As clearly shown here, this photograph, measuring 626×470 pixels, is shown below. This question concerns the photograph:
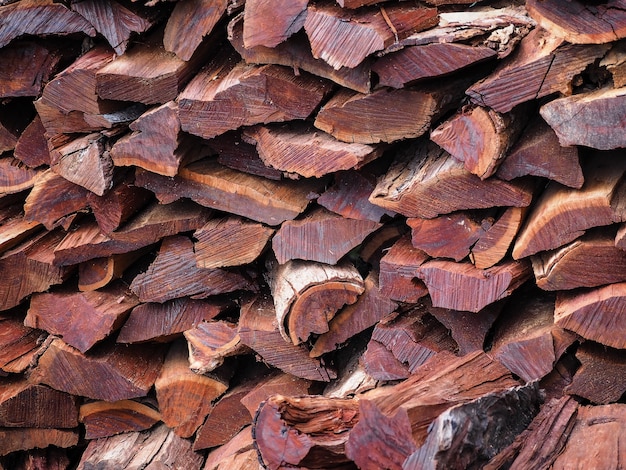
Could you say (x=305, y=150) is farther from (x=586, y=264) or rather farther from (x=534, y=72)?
(x=586, y=264)

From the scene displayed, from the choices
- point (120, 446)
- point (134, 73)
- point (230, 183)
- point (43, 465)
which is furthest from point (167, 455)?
point (134, 73)

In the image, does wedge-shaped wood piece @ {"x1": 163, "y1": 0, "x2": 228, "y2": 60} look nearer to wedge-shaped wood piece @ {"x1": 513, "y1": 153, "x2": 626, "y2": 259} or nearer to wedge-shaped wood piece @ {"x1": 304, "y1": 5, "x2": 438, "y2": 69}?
wedge-shaped wood piece @ {"x1": 304, "y1": 5, "x2": 438, "y2": 69}

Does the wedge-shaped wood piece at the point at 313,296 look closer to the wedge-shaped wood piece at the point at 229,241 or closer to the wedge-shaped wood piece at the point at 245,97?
the wedge-shaped wood piece at the point at 229,241

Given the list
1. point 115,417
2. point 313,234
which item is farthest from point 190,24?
point 115,417

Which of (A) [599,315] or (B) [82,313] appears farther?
(B) [82,313]

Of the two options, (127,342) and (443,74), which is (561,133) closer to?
(443,74)

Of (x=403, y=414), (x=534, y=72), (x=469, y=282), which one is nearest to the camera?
(x=403, y=414)

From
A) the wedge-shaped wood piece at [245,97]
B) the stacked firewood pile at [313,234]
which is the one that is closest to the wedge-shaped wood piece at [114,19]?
the stacked firewood pile at [313,234]
